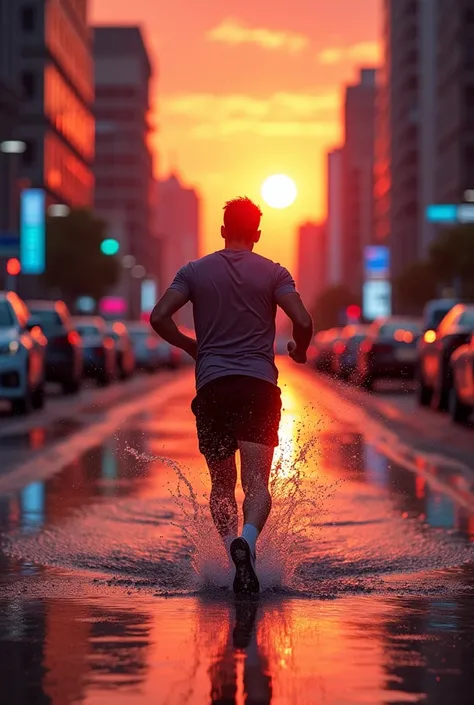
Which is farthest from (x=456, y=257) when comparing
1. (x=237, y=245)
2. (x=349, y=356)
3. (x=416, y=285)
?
(x=237, y=245)

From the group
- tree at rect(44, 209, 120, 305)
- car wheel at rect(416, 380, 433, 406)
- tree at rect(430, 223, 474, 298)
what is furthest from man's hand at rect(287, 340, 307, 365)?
tree at rect(44, 209, 120, 305)

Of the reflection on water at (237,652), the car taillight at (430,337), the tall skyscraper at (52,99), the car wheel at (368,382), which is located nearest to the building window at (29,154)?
the tall skyscraper at (52,99)

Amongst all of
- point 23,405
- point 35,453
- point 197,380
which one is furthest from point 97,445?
point 197,380

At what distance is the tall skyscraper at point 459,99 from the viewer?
125312 mm

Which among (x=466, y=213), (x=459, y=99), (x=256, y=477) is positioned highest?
(x=459, y=99)

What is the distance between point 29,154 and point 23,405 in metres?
85.8

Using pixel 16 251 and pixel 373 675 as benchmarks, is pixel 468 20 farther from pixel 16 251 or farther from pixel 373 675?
pixel 373 675

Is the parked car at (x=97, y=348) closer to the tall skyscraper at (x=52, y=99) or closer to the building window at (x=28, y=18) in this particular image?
the tall skyscraper at (x=52, y=99)

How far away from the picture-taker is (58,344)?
34.2 metres

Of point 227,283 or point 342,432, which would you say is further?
point 342,432

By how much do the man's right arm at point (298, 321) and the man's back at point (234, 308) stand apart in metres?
0.05

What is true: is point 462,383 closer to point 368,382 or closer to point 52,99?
point 368,382

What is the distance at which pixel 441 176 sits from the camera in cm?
13825

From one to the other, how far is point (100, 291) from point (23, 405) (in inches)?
3380
